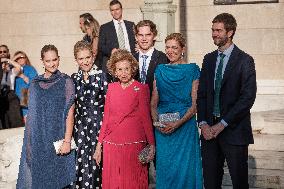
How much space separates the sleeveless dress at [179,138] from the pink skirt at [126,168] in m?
0.27

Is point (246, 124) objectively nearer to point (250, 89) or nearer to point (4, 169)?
point (250, 89)

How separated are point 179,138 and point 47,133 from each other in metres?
1.30

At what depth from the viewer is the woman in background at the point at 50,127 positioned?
524cm

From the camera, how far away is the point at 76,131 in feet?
17.4

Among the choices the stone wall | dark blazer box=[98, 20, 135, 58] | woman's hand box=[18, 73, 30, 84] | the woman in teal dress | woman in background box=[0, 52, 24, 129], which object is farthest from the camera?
woman's hand box=[18, 73, 30, 84]

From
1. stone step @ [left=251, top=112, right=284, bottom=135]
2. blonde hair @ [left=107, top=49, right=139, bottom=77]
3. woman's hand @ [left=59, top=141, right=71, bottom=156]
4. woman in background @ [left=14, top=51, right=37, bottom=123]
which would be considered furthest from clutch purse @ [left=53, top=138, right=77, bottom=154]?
stone step @ [left=251, top=112, right=284, bottom=135]

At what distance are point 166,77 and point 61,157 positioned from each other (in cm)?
131

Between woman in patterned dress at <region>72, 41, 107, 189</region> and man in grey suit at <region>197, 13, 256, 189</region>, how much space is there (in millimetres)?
1052

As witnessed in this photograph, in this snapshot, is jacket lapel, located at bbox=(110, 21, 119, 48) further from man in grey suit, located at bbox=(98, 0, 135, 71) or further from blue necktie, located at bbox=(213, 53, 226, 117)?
blue necktie, located at bbox=(213, 53, 226, 117)

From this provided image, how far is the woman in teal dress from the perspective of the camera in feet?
16.8

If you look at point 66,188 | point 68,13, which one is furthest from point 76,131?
point 68,13

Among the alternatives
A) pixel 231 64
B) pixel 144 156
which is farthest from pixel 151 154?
pixel 231 64

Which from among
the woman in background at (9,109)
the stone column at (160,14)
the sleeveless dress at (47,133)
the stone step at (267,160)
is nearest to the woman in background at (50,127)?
the sleeveless dress at (47,133)

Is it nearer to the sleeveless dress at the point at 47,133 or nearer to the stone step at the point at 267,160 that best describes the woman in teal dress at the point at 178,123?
the sleeveless dress at the point at 47,133
